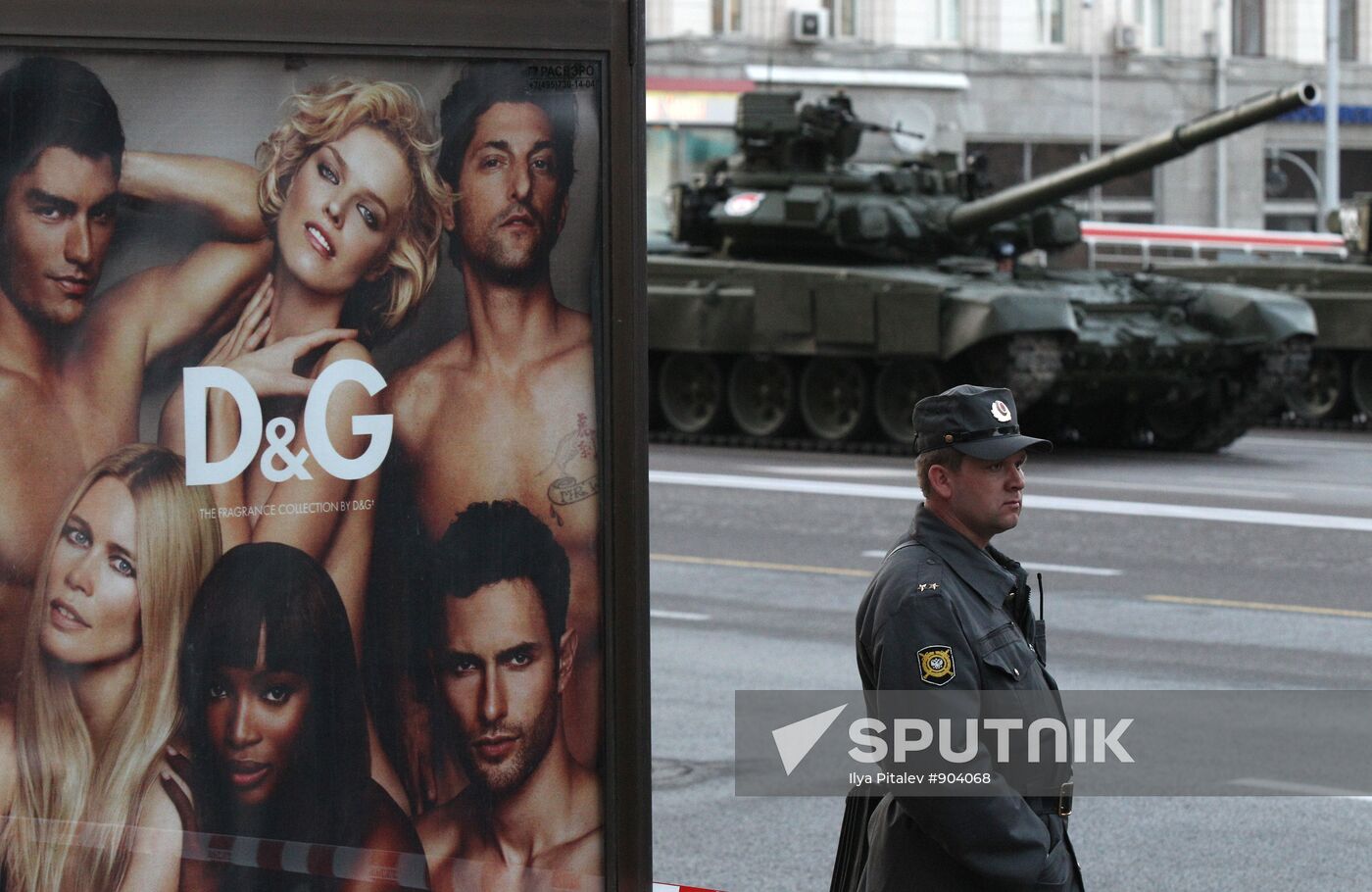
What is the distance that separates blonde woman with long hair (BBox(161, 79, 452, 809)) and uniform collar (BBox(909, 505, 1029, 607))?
107 cm

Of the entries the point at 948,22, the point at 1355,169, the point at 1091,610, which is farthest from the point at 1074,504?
the point at 1355,169

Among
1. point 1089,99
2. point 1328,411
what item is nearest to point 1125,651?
point 1328,411

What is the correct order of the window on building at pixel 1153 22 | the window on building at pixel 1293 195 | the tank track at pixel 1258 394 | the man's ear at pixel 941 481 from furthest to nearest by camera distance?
the window on building at pixel 1293 195, the window on building at pixel 1153 22, the tank track at pixel 1258 394, the man's ear at pixel 941 481

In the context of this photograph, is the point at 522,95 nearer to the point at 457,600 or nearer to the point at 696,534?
the point at 457,600

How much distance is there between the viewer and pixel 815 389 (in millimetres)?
22391

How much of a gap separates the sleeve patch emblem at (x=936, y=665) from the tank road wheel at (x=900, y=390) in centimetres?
1766

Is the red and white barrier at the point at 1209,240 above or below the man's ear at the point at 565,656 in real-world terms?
above

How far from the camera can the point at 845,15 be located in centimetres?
4516

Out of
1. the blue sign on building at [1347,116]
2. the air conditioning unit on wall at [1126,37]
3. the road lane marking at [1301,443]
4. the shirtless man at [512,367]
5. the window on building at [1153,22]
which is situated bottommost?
the road lane marking at [1301,443]

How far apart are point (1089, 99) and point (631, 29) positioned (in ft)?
144

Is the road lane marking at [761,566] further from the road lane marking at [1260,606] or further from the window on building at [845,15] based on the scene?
the window on building at [845,15]

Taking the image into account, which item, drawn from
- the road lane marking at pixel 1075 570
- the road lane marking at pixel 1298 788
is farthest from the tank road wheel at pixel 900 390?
the road lane marking at pixel 1298 788

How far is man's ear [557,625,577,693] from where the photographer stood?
3512 millimetres

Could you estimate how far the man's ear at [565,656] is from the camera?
3.51 meters
